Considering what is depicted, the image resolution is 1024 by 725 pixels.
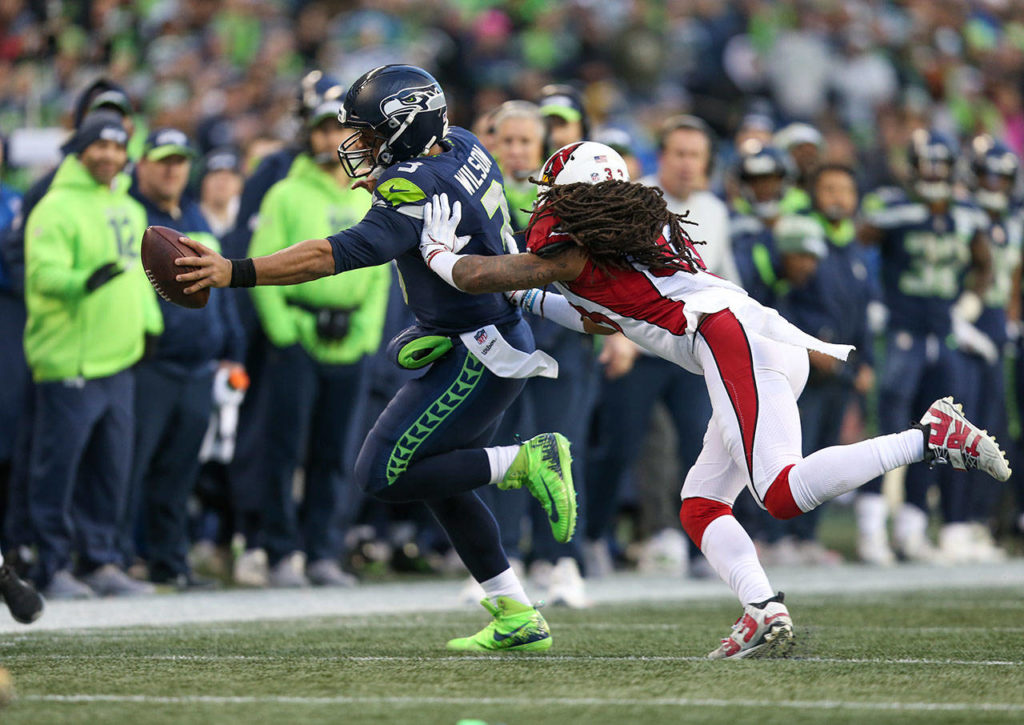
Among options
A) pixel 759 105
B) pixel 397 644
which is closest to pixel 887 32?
pixel 759 105

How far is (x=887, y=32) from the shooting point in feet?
64.4

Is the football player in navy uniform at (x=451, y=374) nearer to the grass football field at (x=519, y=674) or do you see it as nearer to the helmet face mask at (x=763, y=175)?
the grass football field at (x=519, y=674)

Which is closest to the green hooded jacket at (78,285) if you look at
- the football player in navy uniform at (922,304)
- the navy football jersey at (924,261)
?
the football player in navy uniform at (922,304)

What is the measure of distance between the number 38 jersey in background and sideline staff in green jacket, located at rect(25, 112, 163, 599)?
278 cm

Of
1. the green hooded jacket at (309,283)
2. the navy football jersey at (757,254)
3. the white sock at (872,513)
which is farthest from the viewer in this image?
the white sock at (872,513)

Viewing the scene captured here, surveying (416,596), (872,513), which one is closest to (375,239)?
(416,596)

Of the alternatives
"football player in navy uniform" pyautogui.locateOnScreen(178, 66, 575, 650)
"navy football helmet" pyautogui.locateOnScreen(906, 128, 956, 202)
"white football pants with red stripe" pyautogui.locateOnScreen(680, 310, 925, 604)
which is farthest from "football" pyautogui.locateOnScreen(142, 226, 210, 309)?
"navy football helmet" pyautogui.locateOnScreen(906, 128, 956, 202)

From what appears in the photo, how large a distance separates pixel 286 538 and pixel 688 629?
3.12m

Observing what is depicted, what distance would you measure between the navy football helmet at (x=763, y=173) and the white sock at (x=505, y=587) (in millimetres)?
5591

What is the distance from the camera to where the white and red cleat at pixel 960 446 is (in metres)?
5.36

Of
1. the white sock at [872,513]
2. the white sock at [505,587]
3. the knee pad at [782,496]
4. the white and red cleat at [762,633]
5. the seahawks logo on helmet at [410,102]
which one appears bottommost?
the white and red cleat at [762,633]

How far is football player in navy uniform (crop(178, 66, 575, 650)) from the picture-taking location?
5.87 meters

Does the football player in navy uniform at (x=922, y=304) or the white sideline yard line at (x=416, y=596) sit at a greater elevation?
the football player in navy uniform at (x=922, y=304)

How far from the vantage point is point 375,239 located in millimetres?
5555
